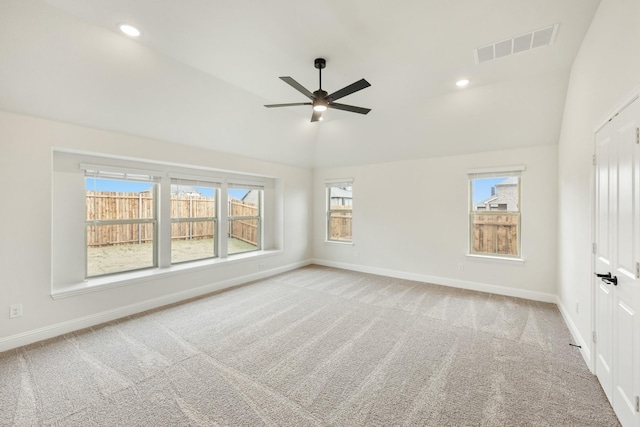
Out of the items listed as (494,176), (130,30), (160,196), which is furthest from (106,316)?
(494,176)

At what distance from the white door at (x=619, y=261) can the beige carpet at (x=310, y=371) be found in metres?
0.29

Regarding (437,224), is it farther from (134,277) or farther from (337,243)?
(134,277)

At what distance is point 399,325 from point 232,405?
2126mm

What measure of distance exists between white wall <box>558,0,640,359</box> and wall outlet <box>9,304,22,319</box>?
544 cm

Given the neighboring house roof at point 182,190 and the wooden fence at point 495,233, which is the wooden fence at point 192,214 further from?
the wooden fence at point 495,233

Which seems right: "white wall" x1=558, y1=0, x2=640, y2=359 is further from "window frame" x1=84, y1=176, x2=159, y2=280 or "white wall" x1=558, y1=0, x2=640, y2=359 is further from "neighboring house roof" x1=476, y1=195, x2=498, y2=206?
"window frame" x1=84, y1=176, x2=159, y2=280

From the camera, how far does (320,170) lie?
6.59 meters

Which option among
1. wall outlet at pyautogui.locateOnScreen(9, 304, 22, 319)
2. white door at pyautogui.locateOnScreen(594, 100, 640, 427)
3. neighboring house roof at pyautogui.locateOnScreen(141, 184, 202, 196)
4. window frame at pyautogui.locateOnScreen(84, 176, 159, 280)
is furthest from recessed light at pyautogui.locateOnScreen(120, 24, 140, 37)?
white door at pyautogui.locateOnScreen(594, 100, 640, 427)

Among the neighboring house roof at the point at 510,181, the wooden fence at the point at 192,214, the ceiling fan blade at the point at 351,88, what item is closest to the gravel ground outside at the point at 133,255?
the wooden fence at the point at 192,214

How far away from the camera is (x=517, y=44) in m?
2.68

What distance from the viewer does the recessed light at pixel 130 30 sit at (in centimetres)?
245

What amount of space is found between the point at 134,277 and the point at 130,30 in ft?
9.67

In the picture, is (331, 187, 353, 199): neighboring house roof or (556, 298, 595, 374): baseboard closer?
(556, 298, 595, 374): baseboard

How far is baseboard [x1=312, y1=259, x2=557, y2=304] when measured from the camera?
13.5 feet
